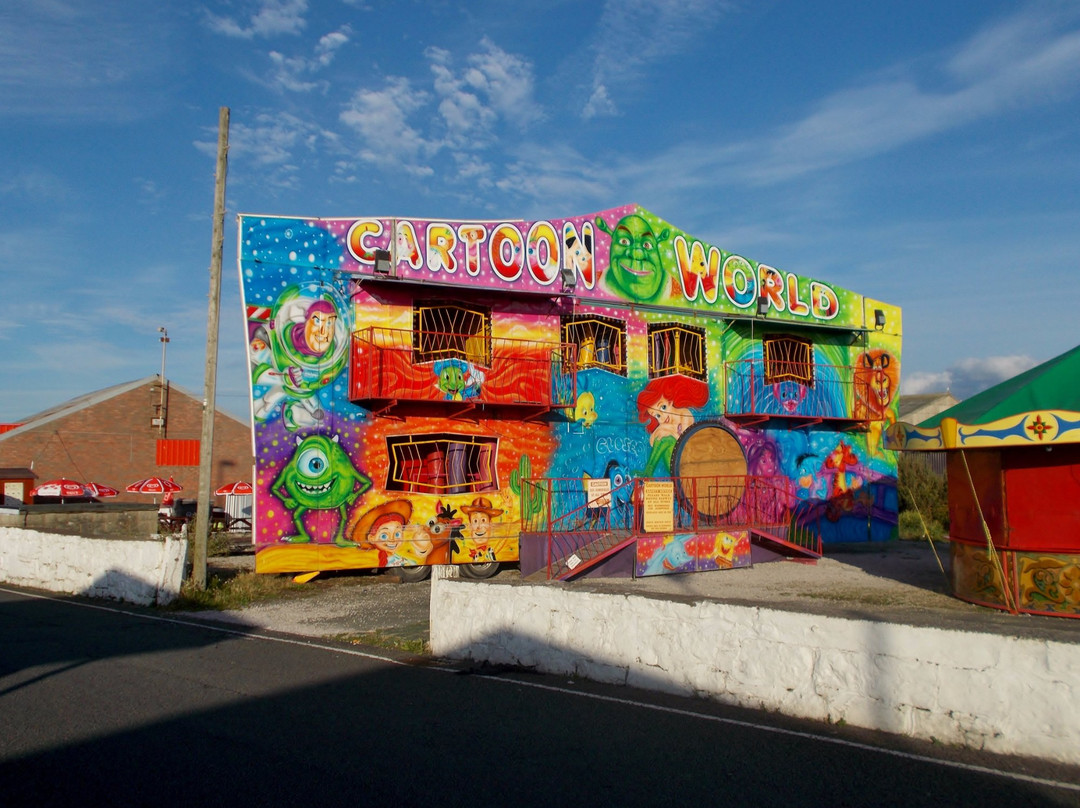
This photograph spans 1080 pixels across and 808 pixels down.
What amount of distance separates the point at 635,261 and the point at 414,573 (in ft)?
28.4

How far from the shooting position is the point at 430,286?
57.1ft

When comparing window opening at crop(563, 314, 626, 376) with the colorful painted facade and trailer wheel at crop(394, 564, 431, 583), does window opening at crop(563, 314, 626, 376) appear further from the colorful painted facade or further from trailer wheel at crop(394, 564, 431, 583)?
trailer wheel at crop(394, 564, 431, 583)

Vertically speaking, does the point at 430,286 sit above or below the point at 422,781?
above

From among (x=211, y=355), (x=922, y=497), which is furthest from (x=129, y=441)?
(x=922, y=497)

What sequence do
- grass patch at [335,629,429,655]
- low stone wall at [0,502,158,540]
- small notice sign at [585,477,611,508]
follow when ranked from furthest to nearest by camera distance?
low stone wall at [0,502,158,540]
small notice sign at [585,477,611,508]
grass patch at [335,629,429,655]

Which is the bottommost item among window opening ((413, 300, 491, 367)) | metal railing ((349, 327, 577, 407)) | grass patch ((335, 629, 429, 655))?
grass patch ((335, 629, 429, 655))

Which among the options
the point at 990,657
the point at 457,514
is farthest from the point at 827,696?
the point at 457,514

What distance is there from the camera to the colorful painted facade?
16.4 m

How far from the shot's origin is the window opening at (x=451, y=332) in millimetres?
17828

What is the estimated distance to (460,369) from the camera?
17.7 meters

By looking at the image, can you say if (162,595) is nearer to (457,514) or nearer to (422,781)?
(457,514)

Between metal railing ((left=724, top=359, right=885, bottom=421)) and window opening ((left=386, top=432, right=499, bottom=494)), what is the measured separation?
251 inches

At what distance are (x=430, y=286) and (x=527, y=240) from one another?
8.45 feet

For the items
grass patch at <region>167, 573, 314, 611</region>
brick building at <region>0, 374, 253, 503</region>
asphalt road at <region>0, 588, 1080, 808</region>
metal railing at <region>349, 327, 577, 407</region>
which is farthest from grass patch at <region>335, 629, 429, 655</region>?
brick building at <region>0, 374, 253, 503</region>
